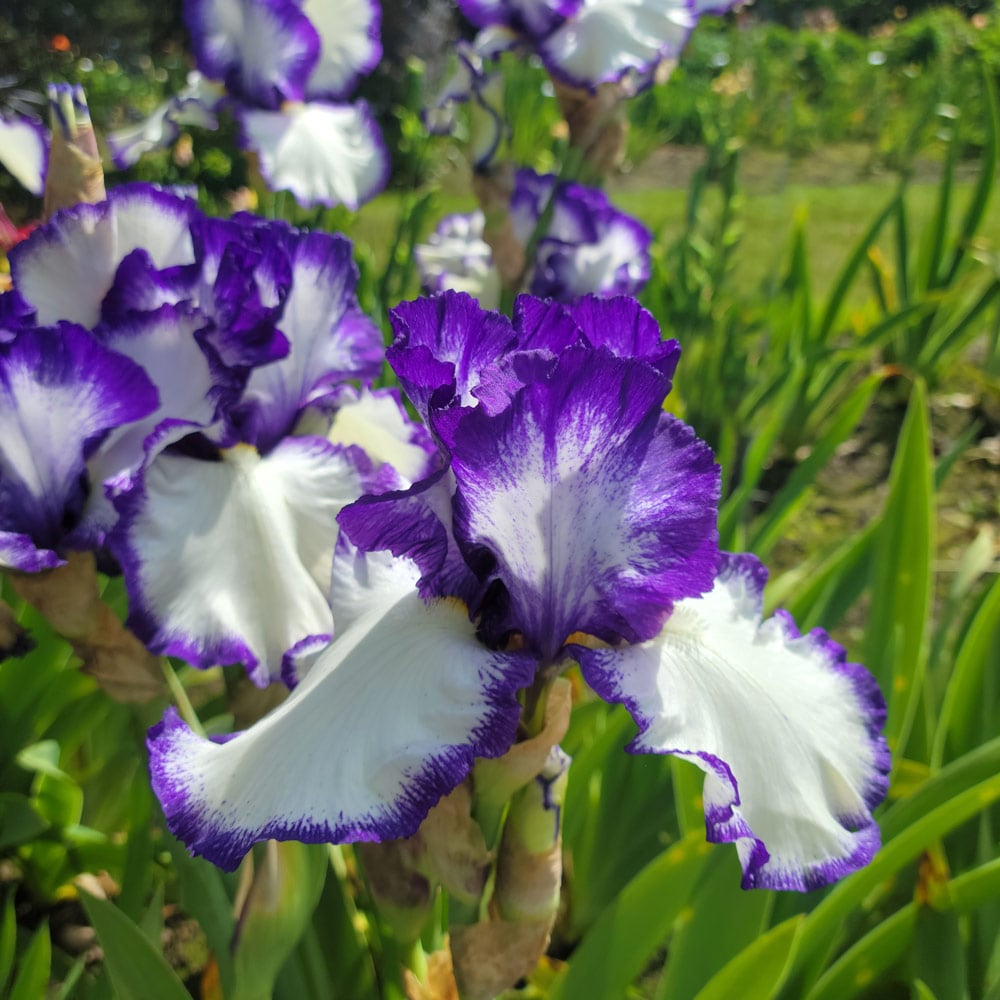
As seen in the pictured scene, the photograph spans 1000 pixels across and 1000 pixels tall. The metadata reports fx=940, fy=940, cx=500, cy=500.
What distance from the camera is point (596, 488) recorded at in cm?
57

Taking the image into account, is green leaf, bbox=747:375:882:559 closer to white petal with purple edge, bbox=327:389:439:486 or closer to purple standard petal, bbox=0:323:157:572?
white petal with purple edge, bbox=327:389:439:486

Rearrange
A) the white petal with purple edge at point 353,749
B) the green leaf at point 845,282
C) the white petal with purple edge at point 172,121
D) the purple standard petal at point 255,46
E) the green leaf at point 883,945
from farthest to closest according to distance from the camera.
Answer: the green leaf at point 845,282, the white petal with purple edge at point 172,121, the purple standard petal at point 255,46, the green leaf at point 883,945, the white petal with purple edge at point 353,749

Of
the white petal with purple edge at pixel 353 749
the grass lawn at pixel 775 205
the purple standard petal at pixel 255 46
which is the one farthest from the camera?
the grass lawn at pixel 775 205

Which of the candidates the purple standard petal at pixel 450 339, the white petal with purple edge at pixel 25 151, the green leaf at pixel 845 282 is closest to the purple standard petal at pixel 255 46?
the white petal with purple edge at pixel 25 151

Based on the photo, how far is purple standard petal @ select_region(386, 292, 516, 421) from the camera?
0.59m

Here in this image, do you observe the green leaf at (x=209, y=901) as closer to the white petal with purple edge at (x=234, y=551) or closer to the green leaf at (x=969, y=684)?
the white petal with purple edge at (x=234, y=551)

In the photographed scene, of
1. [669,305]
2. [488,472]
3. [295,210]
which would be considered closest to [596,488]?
[488,472]

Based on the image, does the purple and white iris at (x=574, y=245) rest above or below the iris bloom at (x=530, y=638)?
below

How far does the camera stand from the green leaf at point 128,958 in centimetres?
76

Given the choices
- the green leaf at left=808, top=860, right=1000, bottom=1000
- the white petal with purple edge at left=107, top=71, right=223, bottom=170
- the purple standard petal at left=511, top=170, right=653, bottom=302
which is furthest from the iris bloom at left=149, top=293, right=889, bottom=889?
the white petal with purple edge at left=107, top=71, right=223, bottom=170

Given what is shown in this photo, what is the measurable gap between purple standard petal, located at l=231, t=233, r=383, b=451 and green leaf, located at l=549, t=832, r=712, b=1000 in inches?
21.3

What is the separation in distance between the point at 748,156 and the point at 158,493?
7507 millimetres

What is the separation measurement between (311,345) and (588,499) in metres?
0.43

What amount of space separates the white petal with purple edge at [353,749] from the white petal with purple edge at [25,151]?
0.65 metres
